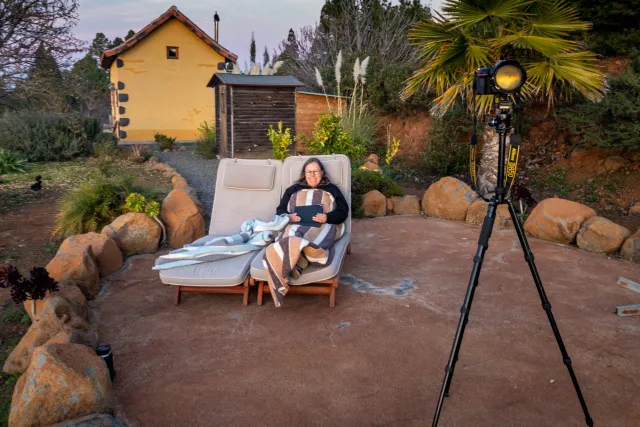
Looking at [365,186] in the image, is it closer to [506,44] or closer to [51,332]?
[506,44]

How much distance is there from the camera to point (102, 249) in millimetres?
4734

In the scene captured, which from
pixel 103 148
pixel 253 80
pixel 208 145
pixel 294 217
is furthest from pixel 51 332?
pixel 208 145

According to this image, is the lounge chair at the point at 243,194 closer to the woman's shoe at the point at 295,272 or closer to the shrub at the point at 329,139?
the woman's shoe at the point at 295,272

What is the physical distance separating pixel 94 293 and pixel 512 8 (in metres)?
5.59

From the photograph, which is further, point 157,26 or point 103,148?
point 157,26

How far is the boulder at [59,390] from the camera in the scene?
2.35 m

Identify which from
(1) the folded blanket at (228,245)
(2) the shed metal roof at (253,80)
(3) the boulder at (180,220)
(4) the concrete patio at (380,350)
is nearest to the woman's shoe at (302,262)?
(4) the concrete patio at (380,350)

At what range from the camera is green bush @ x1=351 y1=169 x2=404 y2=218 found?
7.02 metres

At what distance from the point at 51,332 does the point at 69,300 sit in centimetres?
53

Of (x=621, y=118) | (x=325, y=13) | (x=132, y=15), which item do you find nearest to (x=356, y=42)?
(x=325, y=13)

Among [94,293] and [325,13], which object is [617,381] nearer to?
[94,293]

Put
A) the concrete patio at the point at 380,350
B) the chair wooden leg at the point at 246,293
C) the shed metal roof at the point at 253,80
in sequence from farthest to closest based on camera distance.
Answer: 1. the shed metal roof at the point at 253,80
2. the chair wooden leg at the point at 246,293
3. the concrete patio at the point at 380,350

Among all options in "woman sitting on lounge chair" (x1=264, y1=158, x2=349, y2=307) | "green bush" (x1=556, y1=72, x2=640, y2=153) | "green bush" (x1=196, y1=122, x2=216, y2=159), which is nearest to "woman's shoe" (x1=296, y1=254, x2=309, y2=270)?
"woman sitting on lounge chair" (x1=264, y1=158, x2=349, y2=307)

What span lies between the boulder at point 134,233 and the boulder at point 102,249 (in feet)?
1.09
